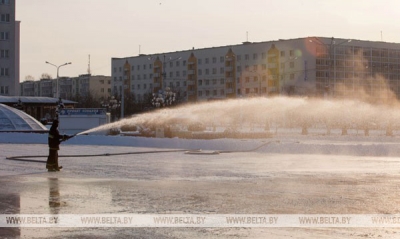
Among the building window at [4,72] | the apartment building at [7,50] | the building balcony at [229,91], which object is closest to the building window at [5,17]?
the apartment building at [7,50]

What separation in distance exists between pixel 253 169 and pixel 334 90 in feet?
333

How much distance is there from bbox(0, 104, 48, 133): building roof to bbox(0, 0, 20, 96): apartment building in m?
57.2

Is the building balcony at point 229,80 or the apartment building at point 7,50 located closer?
the apartment building at point 7,50

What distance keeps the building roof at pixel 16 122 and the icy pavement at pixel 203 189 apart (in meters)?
35.4

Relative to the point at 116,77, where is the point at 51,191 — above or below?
below

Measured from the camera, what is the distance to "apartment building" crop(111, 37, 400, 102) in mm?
124562

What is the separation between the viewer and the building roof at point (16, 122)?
67.2 m

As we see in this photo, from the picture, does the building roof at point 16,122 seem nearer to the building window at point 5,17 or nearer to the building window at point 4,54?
the building window at point 4,54

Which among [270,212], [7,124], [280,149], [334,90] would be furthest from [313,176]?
[334,90]

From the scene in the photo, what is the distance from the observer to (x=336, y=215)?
13750 millimetres

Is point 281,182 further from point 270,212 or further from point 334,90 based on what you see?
point 334,90

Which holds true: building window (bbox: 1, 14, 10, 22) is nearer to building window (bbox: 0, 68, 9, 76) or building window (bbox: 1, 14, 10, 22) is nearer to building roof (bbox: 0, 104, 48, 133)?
building window (bbox: 0, 68, 9, 76)

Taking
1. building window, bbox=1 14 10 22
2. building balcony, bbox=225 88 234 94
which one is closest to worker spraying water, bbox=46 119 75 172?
building window, bbox=1 14 10 22

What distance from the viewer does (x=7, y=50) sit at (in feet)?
412
